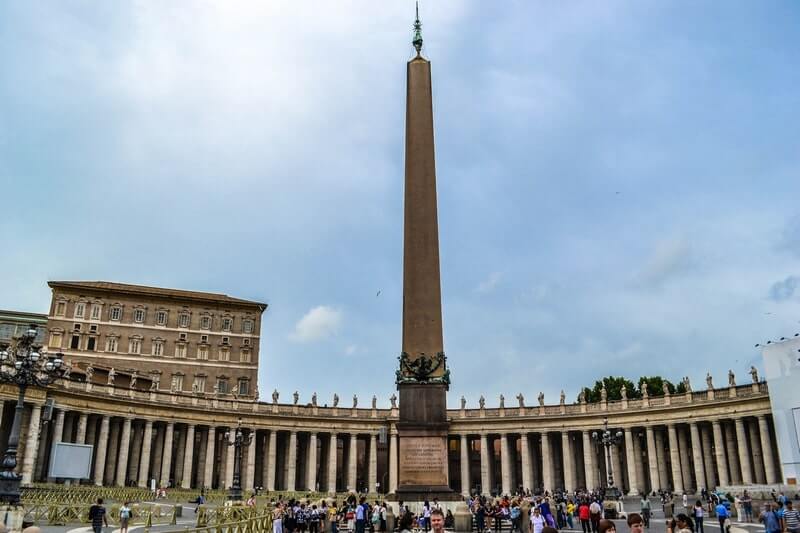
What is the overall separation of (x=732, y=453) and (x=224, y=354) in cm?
4860

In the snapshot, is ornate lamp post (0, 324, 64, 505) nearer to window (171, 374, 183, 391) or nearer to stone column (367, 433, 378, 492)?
stone column (367, 433, 378, 492)

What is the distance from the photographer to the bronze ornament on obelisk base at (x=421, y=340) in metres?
19.5

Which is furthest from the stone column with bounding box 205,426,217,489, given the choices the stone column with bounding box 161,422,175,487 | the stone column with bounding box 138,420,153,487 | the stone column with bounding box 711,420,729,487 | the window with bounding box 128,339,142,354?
the stone column with bounding box 711,420,729,487

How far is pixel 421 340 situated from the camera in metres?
20.3

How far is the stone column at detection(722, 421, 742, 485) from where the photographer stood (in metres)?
51.6

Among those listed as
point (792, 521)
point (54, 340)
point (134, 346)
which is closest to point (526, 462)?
point (134, 346)

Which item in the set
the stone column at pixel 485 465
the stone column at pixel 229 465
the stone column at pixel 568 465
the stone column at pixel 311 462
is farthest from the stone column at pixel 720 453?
the stone column at pixel 229 465

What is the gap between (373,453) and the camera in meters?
62.1

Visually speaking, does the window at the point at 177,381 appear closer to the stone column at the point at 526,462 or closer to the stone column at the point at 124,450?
the stone column at the point at 124,450

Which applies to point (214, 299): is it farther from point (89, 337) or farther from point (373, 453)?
point (373, 453)

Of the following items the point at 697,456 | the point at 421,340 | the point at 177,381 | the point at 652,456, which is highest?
the point at 177,381

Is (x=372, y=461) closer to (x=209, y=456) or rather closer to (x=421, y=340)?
(x=209, y=456)

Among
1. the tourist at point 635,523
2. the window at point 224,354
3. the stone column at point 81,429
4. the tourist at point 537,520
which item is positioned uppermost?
the window at point 224,354

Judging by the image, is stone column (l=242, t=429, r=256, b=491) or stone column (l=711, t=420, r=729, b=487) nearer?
stone column (l=711, t=420, r=729, b=487)
